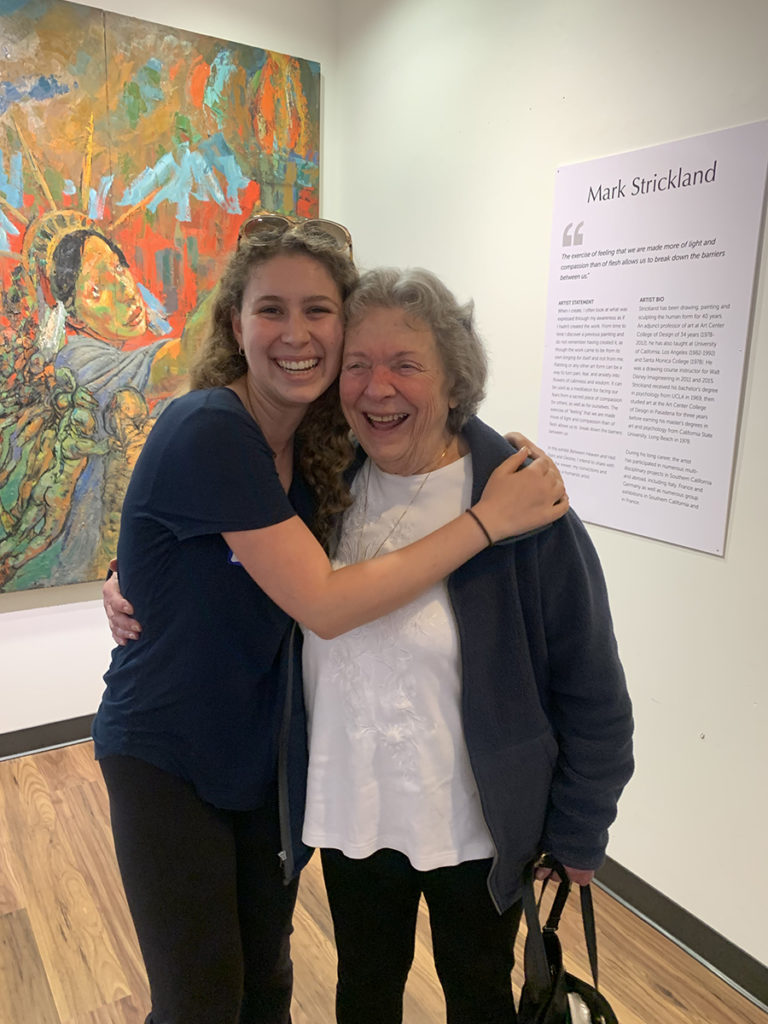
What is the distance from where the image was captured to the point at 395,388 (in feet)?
3.74

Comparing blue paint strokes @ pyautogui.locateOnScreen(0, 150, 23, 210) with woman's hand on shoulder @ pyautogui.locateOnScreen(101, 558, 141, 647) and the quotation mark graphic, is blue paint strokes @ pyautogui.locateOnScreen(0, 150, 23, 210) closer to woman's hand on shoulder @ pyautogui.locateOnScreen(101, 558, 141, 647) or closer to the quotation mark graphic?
the quotation mark graphic

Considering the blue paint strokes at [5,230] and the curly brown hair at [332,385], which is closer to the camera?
the curly brown hair at [332,385]

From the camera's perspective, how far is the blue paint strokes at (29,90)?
2.44 metres

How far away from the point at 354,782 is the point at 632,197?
1.60 metres

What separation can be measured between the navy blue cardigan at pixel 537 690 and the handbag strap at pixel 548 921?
0.02m

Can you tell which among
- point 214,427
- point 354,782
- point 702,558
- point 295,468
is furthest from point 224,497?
point 702,558

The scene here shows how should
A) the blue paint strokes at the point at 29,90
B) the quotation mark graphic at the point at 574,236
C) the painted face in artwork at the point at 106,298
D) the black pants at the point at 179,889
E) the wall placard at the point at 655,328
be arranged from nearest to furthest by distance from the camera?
the black pants at the point at 179,889, the wall placard at the point at 655,328, the quotation mark graphic at the point at 574,236, the blue paint strokes at the point at 29,90, the painted face in artwork at the point at 106,298

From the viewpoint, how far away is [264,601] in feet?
3.85

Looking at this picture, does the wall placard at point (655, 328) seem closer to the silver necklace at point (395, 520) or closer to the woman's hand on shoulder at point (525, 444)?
the woman's hand on shoulder at point (525, 444)

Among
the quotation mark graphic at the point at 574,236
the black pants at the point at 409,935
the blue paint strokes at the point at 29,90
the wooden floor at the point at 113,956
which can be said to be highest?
the blue paint strokes at the point at 29,90

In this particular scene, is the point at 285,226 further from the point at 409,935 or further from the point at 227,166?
the point at 227,166

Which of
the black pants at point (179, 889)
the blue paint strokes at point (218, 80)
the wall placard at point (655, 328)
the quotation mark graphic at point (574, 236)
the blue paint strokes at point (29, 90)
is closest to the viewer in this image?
the black pants at point (179, 889)

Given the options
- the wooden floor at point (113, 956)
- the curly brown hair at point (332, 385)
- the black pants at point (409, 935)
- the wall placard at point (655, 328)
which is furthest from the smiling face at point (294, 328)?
the wooden floor at point (113, 956)

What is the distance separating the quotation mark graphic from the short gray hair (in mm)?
1087
